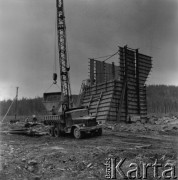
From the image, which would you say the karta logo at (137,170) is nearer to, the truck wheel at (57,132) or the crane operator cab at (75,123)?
the crane operator cab at (75,123)

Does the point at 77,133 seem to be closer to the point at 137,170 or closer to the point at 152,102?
the point at 137,170

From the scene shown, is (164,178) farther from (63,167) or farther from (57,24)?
(57,24)

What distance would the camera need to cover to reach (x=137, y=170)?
391 inches

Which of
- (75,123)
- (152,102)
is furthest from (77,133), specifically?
(152,102)

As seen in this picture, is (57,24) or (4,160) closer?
(4,160)

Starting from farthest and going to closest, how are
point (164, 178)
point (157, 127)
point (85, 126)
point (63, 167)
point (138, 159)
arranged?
point (157, 127) < point (85, 126) < point (138, 159) < point (63, 167) < point (164, 178)

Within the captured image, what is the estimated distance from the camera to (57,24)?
106ft

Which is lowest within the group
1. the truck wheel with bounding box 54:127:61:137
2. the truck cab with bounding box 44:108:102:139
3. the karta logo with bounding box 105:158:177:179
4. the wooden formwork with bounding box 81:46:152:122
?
the karta logo with bounding box 105:158:177:179

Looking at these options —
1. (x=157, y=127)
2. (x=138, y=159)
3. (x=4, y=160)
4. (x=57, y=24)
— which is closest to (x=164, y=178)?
(x=138, y=159)

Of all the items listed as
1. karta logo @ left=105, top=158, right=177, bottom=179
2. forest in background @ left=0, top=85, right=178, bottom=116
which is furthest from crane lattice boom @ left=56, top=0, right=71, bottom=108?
forest in background @ left=0, top=85, right=178, bottom=116

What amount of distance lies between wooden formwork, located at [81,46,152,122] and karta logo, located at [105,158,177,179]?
751 inches

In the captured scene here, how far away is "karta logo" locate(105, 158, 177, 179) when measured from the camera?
9.52 meters

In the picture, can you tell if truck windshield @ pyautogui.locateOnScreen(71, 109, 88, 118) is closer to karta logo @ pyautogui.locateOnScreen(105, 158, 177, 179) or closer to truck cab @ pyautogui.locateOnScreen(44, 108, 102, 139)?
truck cab @ pyautogui.locateOnScreen(44, 108, 102, 139)

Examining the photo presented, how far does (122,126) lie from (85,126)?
7864mm
